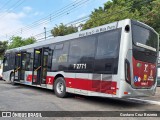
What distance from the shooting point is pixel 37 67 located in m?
14.4

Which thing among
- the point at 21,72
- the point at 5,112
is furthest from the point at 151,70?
the point at 21,72

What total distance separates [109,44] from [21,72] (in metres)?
8.99

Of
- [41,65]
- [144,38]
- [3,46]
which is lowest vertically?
[41,65]

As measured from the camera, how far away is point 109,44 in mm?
9430

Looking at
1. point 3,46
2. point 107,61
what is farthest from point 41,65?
point 3,46

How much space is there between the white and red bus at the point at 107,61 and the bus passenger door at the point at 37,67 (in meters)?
0.99

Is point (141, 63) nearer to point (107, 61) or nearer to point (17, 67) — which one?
point (107, 61)

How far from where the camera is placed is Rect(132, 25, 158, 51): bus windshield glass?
919 cm

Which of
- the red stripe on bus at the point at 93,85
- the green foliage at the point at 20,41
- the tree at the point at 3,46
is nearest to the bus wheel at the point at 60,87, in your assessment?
the red stripe on bus at the point at 93,85

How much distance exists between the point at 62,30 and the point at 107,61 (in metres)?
27.2

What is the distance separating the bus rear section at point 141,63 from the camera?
883cm

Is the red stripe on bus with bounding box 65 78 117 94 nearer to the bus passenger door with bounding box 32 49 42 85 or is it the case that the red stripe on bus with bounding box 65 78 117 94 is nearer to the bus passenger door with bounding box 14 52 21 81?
the bus passenger door with bounding box 32 49 42 85

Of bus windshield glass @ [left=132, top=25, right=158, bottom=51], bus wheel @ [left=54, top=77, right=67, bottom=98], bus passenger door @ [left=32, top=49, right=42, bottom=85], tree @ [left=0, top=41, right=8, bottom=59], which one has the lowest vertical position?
bus wheel @ [left=54, top=77, right=67, bottom=98]

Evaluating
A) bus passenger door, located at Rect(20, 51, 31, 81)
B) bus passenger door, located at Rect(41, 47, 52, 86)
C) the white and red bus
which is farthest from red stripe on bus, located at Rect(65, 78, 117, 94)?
bus passenger door, located at Rect(20, 51, 31, 81)
